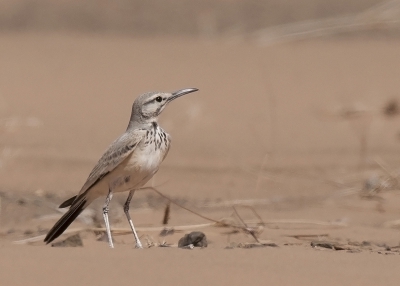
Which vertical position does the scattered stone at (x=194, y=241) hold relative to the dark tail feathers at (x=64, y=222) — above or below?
below

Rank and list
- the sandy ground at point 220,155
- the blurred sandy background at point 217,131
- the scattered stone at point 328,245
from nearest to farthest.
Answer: the sandy ground at point 220,155, the blurred sandy background at point 217,131, the scattered stone at point 328,245

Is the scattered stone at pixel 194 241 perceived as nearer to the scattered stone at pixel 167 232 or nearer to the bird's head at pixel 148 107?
the scattered stone at pixel 167 232

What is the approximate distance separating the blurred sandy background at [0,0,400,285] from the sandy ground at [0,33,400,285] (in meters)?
0.03

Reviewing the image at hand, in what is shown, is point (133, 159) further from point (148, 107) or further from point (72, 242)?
point (72, 242)

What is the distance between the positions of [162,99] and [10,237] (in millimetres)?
1902

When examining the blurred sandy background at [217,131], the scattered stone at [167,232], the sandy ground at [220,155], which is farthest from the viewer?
the scattered stone at [167,232]

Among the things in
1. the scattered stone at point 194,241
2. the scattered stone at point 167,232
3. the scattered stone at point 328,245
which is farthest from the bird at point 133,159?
the scattered stone at point 328,245

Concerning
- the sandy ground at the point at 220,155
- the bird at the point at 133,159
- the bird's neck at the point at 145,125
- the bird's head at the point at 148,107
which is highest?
the bird's head at the point at 148,107

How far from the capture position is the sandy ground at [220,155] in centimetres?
588

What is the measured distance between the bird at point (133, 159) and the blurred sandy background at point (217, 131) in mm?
373

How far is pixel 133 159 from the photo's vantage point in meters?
7.05

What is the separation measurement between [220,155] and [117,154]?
21.0ft

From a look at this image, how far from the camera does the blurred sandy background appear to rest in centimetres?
602

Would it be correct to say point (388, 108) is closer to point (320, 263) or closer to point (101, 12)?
point (320, 263)
